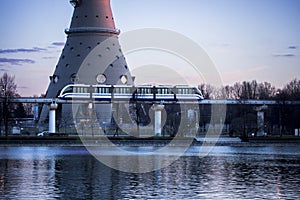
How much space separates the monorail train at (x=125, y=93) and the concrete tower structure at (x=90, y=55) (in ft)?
16.4

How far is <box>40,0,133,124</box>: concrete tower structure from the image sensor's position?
91.4 meters

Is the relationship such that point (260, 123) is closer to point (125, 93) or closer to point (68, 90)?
point (125, 93)

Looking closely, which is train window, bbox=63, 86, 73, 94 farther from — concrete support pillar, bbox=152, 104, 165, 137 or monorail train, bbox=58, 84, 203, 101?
concrete support pillar, bbox=152, 104, 165, 137

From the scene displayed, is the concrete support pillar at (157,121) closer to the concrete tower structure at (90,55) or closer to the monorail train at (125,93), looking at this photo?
the monorail train at (125,93)

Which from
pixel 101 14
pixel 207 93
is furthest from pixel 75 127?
pixel 207 93

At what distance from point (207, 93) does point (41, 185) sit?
100 meters

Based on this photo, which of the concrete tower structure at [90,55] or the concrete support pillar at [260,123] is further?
the concrete tower structure at [90,55]

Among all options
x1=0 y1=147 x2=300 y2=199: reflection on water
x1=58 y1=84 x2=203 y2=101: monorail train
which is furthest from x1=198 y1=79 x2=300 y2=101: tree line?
x1=0 y1=147 x2=300 y2=199: reflection on water

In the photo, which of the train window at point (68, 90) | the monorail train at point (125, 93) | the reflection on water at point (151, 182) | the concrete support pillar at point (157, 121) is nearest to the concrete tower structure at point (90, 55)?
the monorail train at point (125, 93)

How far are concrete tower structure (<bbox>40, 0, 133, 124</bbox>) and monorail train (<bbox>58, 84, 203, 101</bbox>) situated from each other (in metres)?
5.01

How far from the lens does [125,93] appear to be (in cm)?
8719

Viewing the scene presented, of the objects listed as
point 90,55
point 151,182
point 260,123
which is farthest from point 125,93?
point 151,182

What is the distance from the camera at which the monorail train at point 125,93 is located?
→ 8494cm

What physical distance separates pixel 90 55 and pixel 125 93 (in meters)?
9.37
